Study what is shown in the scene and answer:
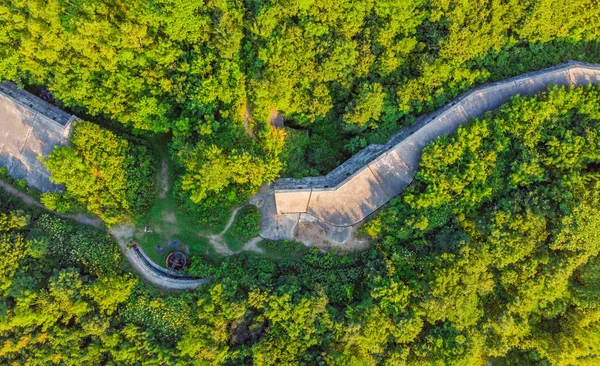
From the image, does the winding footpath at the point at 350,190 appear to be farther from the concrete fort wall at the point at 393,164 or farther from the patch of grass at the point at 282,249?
the patch of grass at the point at 282,249

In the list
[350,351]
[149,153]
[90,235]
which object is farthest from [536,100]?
[90,235]

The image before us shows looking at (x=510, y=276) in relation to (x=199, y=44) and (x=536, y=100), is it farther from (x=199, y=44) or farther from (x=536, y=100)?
(x=199, y=44)

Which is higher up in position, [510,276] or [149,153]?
[149,153]

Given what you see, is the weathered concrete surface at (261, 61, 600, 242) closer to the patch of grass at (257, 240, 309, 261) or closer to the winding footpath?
the winding footpath

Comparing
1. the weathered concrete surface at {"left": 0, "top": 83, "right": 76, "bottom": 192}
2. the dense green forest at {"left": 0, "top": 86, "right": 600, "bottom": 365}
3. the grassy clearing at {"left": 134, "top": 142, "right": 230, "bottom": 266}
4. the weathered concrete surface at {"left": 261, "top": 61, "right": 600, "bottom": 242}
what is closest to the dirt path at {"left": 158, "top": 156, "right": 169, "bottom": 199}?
the grassy clearing at {"left": 134, "top": 142, "right": 230, "bottom": 266}

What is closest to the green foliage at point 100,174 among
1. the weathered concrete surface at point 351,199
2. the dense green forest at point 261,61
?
the dense green forest at point 261,61

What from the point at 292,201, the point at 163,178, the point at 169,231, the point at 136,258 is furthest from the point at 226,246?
the point at 163,178
